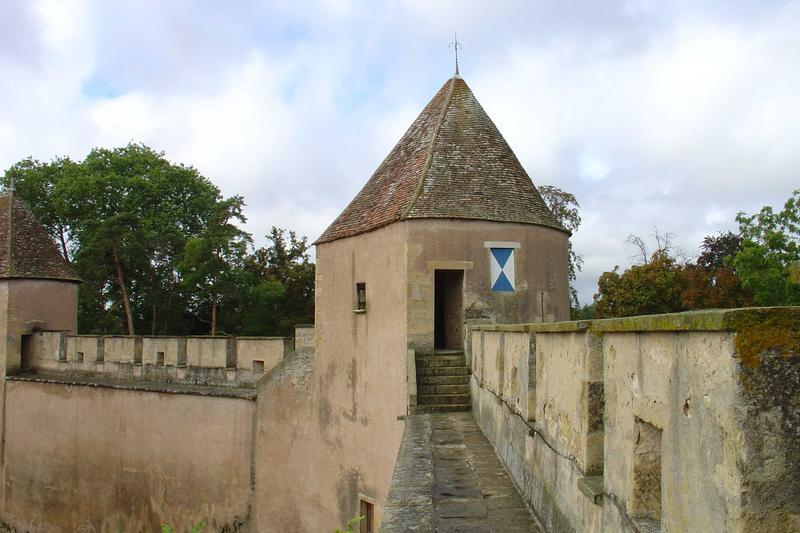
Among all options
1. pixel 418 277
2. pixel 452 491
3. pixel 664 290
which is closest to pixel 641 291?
pixel 664 290

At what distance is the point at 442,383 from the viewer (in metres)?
12.2

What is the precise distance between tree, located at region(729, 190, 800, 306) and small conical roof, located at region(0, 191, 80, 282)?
Result: 2260 cm

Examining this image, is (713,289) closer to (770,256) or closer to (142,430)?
(770,256)

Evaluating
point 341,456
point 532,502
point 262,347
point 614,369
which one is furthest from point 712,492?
point 262,347

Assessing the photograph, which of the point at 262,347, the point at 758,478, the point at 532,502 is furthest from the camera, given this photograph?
the point at 262,347

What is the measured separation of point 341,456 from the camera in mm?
14578

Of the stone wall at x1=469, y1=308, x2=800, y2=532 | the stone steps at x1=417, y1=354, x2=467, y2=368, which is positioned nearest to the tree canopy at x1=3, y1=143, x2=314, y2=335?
the stone steps at x1=417, y1=354, x2=467, y2=368

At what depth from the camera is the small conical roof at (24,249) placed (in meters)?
21.8

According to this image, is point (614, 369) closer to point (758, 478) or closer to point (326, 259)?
point (758, 478)

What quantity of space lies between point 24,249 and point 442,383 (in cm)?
1551

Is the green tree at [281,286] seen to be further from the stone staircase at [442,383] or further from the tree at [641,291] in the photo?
the stone staircase at [442,383]

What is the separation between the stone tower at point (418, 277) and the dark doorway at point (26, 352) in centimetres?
1128

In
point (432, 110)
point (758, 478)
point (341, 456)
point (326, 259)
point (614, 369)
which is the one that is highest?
point (432, 110)

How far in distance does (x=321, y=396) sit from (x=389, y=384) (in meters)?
2.88
